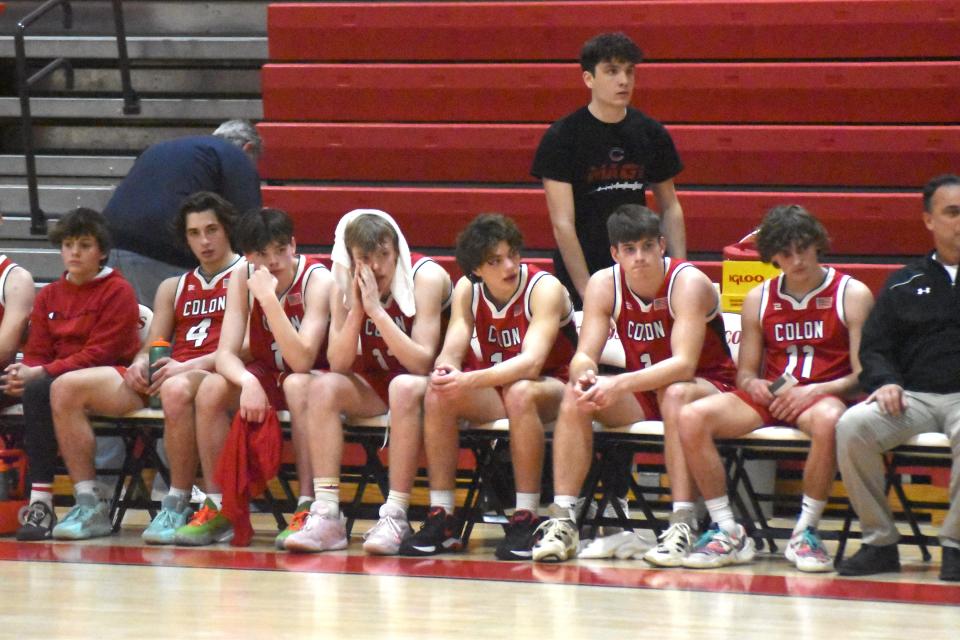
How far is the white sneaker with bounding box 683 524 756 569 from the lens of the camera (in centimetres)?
455

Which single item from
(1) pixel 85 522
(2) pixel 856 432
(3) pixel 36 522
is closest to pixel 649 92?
(2) pixel 856 432

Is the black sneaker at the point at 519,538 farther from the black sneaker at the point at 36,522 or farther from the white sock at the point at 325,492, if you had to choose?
the black sneaker at the point at 36,522

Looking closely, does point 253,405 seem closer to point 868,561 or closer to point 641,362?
point 641,362

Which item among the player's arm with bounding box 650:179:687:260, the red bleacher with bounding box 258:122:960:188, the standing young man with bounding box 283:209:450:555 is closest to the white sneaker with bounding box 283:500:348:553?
the standing young man with bounding box 283:209:450:555

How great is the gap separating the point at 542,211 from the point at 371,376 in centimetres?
203

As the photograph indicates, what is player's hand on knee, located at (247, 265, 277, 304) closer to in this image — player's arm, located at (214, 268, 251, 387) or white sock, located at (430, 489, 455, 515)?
player's arm, located at (214, 268, 251, 387)

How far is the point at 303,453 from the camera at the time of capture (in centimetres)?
509

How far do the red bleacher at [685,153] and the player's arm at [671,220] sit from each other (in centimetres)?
153

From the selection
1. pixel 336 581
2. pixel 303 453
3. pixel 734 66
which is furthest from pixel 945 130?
pixel 336 581

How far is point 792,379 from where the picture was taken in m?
4.72

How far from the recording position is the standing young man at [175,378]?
5238mm

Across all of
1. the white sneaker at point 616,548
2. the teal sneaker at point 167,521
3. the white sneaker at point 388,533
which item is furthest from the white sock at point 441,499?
the teal sneaker at point 167,521

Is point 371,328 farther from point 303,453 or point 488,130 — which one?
point 488,130

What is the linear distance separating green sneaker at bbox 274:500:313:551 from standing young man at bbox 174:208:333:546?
0.30 metres
